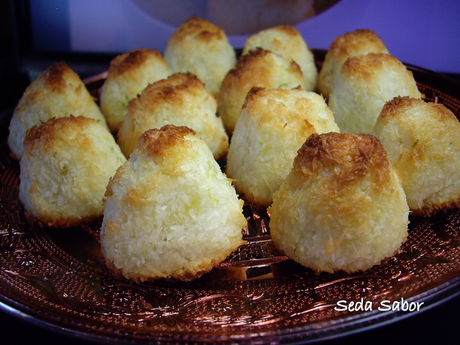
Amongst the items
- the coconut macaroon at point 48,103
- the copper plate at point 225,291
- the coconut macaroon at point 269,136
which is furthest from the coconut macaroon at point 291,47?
the copper plate at point 225,291

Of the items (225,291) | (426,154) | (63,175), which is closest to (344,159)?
(426,154)

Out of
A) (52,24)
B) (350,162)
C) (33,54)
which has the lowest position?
(33,54)

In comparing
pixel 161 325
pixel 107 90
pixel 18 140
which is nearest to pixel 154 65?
pixel 107 90

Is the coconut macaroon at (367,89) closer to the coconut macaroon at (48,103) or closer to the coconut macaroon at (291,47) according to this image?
the coconut macaroon at (291,47)

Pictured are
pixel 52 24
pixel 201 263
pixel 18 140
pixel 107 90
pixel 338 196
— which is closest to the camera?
pixel 338 196

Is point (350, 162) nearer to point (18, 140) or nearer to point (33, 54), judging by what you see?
point (18, 140)

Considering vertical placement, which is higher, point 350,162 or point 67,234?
point 350,162
